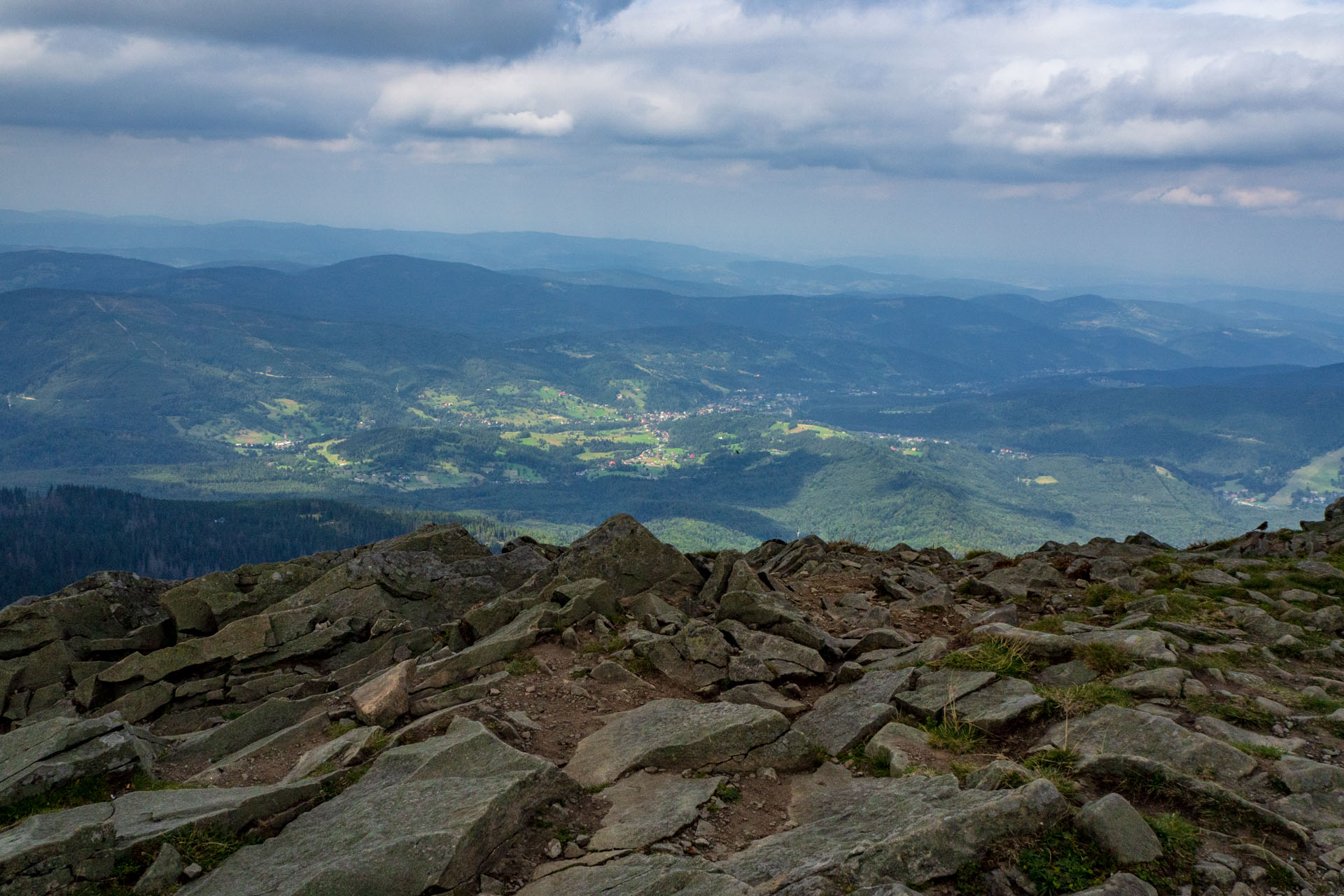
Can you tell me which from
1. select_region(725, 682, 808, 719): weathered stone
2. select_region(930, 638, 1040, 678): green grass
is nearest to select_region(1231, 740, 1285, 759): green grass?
select_region(930, 638, 1040, 678): green grass

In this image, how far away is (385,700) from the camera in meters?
13.0

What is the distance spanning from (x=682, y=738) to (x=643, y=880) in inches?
141

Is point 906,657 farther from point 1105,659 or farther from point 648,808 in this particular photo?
point 648,808

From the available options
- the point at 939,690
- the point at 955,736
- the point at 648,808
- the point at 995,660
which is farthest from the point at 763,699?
the point at 995,660

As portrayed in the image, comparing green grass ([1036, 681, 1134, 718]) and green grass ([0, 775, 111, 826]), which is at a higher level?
green grass ([1036, 681, 1134, 718])

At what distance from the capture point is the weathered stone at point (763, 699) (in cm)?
1261

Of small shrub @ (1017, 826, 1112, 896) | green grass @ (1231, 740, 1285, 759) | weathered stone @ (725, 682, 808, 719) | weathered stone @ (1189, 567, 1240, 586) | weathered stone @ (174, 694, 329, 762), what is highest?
small shrub @ (1017, 826, 1112, 896)

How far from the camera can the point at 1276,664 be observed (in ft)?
45.4

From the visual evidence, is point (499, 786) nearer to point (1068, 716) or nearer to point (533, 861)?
point (533, 861)

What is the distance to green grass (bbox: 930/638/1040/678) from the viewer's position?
42.7 ft

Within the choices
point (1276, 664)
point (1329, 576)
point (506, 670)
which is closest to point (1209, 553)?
point (1329, 576)

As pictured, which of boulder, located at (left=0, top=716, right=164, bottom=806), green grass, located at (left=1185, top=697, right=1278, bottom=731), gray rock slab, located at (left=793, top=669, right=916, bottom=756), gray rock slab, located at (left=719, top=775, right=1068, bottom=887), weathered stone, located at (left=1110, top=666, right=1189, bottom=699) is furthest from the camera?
weathered stone, located at (left=1110, top=666, right=1189, bottom=699)

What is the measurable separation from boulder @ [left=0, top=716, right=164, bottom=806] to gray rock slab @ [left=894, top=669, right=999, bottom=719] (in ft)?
39.1

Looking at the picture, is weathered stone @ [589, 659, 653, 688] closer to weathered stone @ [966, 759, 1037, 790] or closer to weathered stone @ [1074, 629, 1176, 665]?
weathered stone @ [966, 759, 1037, 790]
